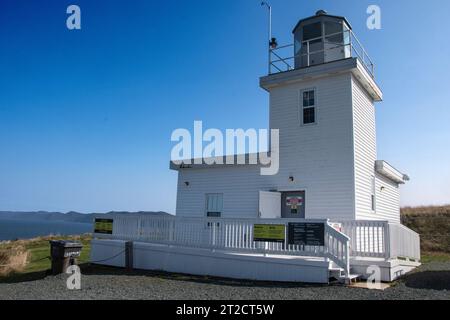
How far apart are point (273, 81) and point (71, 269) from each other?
881 centimetres

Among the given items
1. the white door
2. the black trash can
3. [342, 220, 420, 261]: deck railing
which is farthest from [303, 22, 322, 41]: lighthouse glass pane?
the black trash can

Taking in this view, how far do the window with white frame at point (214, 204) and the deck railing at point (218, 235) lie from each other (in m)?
2.25

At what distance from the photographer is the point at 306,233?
962cm

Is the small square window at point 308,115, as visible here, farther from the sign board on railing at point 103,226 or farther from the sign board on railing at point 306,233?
the sign board on railing at point 103,226

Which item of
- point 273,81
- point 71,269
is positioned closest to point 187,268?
point 71,269

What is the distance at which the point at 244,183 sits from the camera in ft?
45.5

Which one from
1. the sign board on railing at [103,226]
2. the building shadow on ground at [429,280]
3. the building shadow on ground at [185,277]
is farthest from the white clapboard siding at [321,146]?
the sign board on railing at [103,226]

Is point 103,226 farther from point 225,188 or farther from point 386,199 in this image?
point 386,199

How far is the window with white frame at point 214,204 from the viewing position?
14.4m

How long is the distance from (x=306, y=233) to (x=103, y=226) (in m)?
7.53

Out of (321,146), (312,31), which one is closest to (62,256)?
(321,146)

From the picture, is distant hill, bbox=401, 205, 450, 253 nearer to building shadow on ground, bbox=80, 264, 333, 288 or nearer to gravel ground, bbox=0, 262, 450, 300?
gravel ground, bbox=0, 262, 450, 300

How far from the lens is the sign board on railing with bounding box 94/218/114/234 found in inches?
534

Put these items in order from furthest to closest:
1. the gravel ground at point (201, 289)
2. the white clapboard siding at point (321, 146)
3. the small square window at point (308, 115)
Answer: the small square window at point (308, 115)
the white clapboard siding at point (321, 146)
the gravel ground at point (201, 289)
